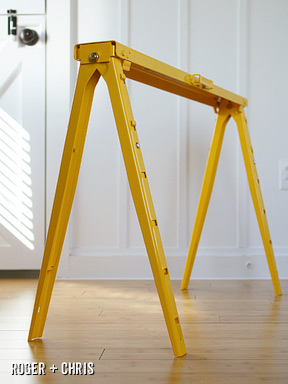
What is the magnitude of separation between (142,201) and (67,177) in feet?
0.67

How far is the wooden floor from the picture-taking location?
103 centimetres

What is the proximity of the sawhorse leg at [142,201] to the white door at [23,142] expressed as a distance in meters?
1.11

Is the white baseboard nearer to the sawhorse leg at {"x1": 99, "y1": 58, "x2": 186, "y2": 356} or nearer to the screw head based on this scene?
the sawhorse leg at {"x1": 99, "y1": 58, "x2": 186, "y2": 356}

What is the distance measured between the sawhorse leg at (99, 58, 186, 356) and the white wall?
1.03 meters

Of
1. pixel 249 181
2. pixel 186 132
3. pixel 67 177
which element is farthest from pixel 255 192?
pixel 67 177

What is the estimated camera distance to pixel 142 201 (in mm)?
1134

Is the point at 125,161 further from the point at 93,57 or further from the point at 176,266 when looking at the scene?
the point at 176,266

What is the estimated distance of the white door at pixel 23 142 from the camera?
219 centimetres

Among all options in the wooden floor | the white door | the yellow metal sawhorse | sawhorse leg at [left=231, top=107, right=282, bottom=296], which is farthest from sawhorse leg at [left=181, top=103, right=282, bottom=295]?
the white door

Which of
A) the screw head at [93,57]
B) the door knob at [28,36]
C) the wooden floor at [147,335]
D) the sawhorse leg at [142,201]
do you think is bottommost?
the wooden floor at [147,335]

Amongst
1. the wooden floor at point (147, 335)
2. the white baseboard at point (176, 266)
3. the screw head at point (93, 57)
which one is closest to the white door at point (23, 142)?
the white baseboard at point (176, 266)

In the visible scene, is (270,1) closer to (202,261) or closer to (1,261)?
(202,261)

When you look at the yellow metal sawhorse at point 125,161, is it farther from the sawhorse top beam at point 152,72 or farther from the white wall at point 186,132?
the white wall at point 186,132

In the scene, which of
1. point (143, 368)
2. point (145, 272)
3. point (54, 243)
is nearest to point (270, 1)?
point (145, 272)
